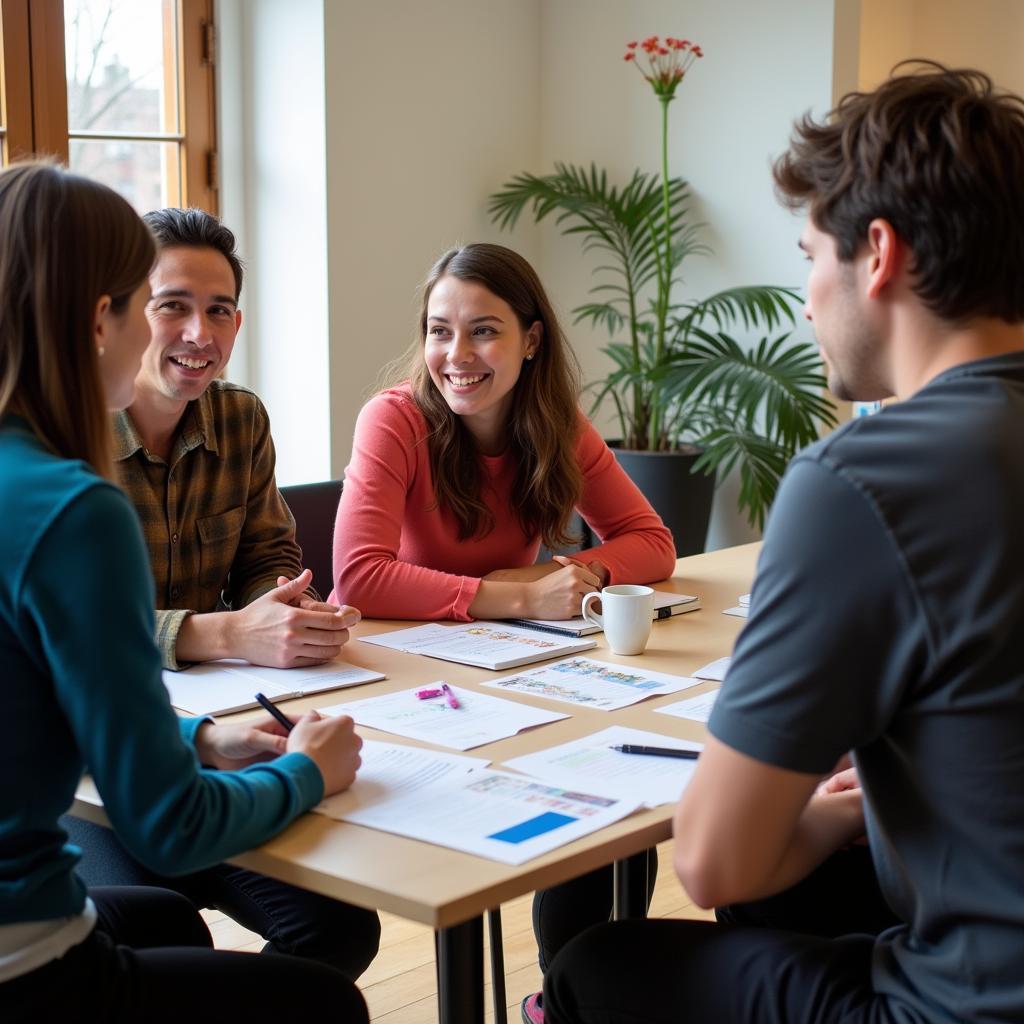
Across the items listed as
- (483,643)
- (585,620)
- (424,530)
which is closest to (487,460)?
(424,530)

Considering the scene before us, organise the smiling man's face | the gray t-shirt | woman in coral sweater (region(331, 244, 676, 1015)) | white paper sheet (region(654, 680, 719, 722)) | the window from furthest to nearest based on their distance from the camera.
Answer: the window < woman in coral sweater (region(331, 244, 676, 1015)) < the smiling man's face < white paper sheet (region(654, 680, 719, 722)) < the gray t-shirt

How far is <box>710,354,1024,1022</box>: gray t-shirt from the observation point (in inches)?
38.8

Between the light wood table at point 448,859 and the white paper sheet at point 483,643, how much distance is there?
43 millimetres

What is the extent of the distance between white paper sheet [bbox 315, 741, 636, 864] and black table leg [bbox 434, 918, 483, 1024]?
0.39 ft

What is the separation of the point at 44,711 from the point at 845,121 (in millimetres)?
828

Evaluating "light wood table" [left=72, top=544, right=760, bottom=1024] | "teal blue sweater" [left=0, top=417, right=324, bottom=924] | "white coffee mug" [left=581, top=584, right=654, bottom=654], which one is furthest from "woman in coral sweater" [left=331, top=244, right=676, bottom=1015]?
"teal blue sweater" [left=0, top=417, right=324, bottom=924]

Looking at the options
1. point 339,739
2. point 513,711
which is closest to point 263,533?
point 513,711

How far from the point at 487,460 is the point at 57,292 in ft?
4.42

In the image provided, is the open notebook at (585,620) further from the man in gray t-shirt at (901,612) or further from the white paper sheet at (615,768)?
the man in gray t-shirt at (901,612)

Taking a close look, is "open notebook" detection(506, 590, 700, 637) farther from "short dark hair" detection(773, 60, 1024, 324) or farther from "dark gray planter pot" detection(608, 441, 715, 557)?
"dark gray planter pot" detection(608, 441, 715, 557)

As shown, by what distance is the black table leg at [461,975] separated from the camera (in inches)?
49.9

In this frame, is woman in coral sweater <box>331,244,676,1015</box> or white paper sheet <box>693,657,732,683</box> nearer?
white paper sheet <box>693,657,732,683</box>

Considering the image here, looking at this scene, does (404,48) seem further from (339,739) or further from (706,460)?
(339,739)

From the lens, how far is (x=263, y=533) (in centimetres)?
220
